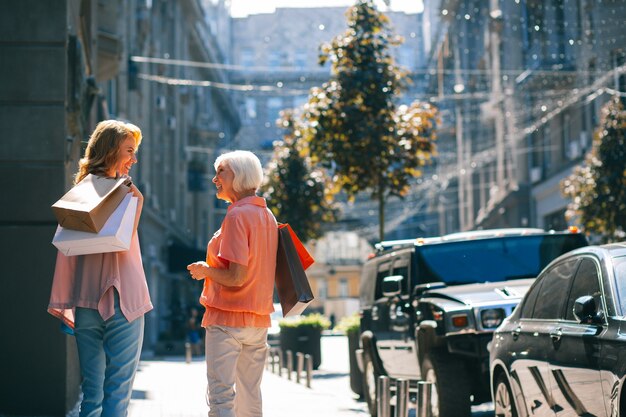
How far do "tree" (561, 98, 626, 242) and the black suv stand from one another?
11376 millimetres

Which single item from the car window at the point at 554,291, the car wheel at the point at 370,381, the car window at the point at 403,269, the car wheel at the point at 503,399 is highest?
the car window at the point at 554,291

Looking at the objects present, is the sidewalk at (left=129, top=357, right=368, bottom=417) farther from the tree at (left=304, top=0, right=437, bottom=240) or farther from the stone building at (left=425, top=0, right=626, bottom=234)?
the stone building at (left=425, top=0, right=626, bottom=234)

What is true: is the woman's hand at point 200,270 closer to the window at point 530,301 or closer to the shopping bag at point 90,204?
the shopping bag at point 90,204

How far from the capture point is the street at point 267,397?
12799mm

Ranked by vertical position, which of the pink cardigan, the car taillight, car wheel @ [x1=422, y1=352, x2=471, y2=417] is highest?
the pink cardigan

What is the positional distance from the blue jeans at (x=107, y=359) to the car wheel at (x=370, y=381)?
6.96m

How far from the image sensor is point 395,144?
22234 mm

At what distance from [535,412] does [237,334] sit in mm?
2465

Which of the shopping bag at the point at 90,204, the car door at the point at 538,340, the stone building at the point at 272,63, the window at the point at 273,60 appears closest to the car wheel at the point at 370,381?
the car door at the point at 538,340

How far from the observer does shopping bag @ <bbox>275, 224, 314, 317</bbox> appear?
274 inches

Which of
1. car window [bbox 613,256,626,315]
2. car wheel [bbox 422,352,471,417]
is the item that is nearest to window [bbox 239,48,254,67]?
car wheel [bbox 422,352,471,417]

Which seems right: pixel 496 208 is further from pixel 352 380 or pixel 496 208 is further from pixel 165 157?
pixel 352 380

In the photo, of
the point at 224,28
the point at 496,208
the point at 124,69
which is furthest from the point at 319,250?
the point at 124,69

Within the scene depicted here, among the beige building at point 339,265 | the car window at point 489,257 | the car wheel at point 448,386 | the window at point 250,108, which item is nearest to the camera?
the car wheel at point 448,386
